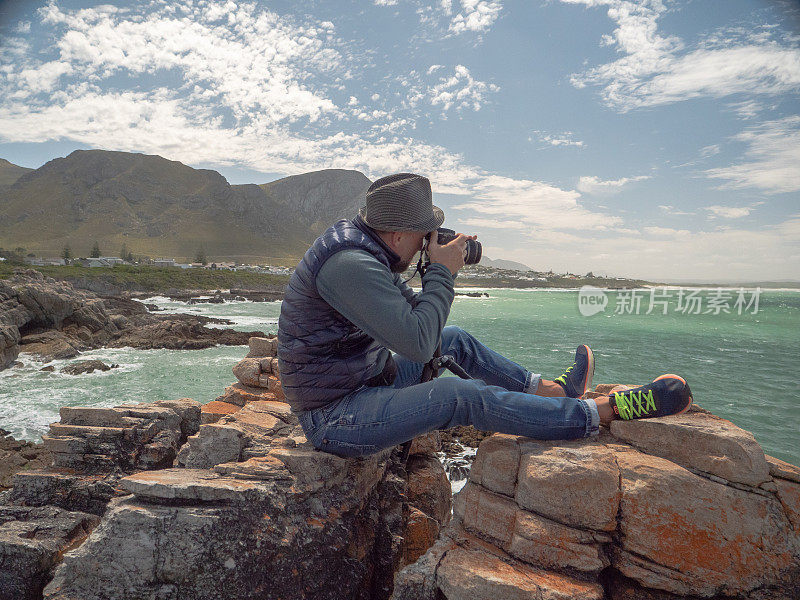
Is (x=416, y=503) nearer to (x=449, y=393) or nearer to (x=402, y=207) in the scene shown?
(x=449, y=393)

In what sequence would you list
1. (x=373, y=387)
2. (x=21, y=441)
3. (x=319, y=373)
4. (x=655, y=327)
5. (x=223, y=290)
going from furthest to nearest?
(x=223, y=290)
(x=655, y=327)
(x=21, y=441)
(x=373, y=387)
(x=319, y=373)

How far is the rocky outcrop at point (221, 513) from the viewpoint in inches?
105

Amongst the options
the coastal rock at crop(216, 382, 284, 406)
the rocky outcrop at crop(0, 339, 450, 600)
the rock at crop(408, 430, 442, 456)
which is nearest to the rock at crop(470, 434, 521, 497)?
the rocky outcrop at crop(0, 339, 450, 600)

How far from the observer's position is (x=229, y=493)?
283 cm

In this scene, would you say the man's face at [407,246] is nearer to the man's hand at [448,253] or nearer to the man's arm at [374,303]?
the man's hand at [448,253]

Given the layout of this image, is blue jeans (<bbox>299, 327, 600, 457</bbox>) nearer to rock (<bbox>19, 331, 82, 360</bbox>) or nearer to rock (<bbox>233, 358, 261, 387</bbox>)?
rock (<bbox>233, 358, 261, 387</bbox>)

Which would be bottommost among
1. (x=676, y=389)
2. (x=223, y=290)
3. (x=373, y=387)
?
(x=223, y=290)

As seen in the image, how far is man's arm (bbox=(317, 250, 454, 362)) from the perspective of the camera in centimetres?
262

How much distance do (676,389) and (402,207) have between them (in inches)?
90.3

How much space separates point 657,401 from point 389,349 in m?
1.92

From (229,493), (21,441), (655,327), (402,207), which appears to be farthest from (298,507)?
(655,327)

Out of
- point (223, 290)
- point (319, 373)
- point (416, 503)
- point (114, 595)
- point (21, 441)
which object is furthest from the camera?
point (223, 290)

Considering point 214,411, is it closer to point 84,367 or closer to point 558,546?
point 558,546

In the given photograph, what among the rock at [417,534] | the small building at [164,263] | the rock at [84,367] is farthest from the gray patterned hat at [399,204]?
the small building at [164,263]
